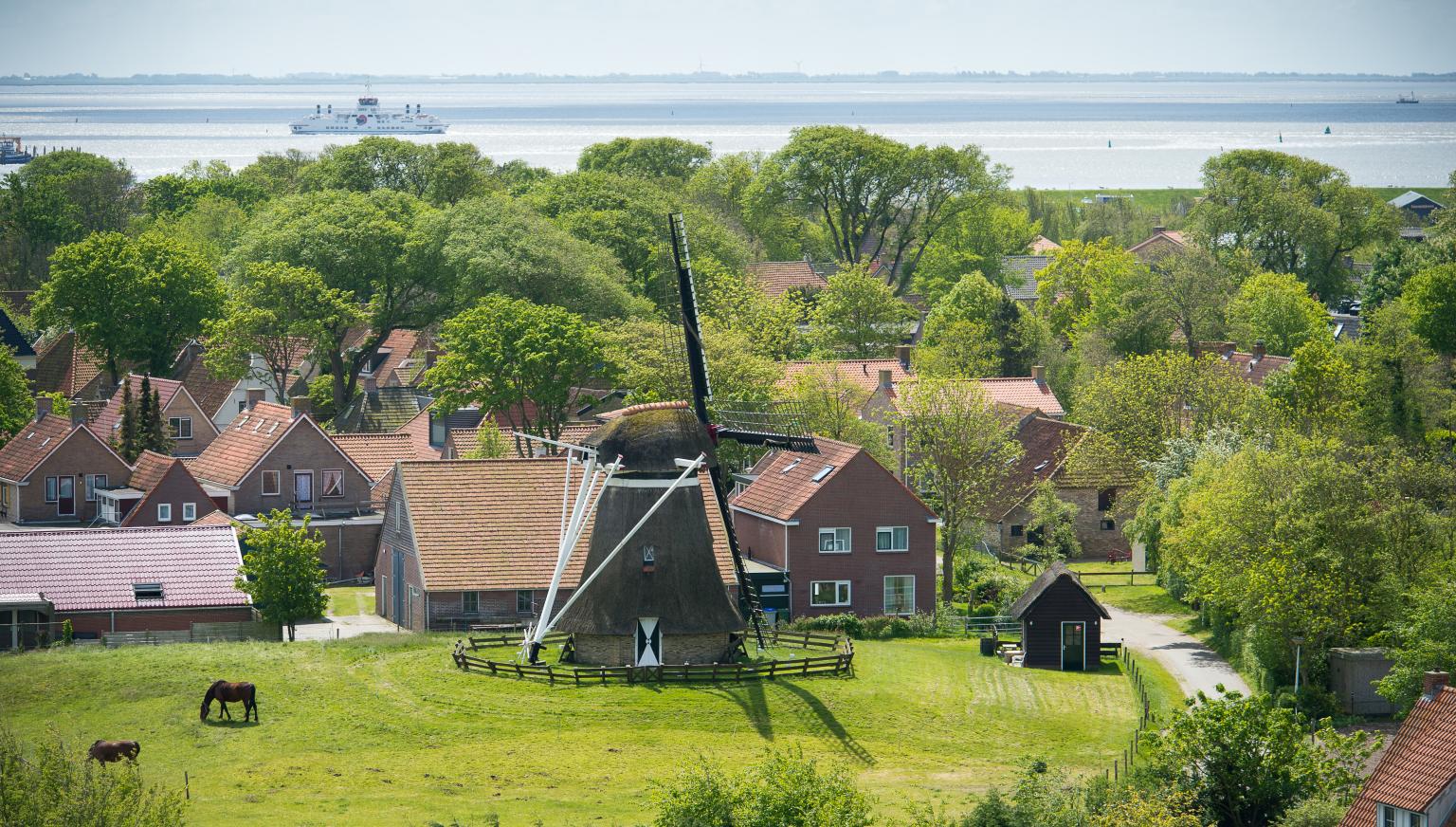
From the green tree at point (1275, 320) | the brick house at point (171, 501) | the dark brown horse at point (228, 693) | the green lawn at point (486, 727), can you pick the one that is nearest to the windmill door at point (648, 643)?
the green lawn at point (486, 727)

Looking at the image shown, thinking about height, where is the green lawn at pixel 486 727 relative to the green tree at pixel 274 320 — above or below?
below

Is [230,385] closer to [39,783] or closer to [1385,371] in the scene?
[1385,371]

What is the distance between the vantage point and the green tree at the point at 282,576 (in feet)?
213

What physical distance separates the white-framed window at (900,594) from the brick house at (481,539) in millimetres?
8627

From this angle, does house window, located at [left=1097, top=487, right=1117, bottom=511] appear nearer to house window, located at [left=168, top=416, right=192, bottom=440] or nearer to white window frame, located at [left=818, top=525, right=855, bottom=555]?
white window frame, located at [left=818, top=525, right=855, bottom=555]

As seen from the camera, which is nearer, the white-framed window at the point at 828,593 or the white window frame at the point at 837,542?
the white-framed window at the point at 828,593

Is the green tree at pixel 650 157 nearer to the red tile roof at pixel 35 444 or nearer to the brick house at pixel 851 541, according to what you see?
the red tile roof at pixel 35 444

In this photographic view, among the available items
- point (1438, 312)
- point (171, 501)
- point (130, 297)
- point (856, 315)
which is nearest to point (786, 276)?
point (856, 315)

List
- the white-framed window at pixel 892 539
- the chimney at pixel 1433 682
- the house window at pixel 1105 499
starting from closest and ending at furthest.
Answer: the chimney at pixel 1433 682 < the white-framed window at pixel 892 539 < the house window at pixel 1105 499

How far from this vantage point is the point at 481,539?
216 ft

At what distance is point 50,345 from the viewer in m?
122

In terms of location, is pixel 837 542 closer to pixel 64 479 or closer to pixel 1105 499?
pixel 1105 499

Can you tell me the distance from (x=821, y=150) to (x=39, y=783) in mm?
111566

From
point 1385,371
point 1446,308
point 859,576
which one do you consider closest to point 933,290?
point 1446,308
